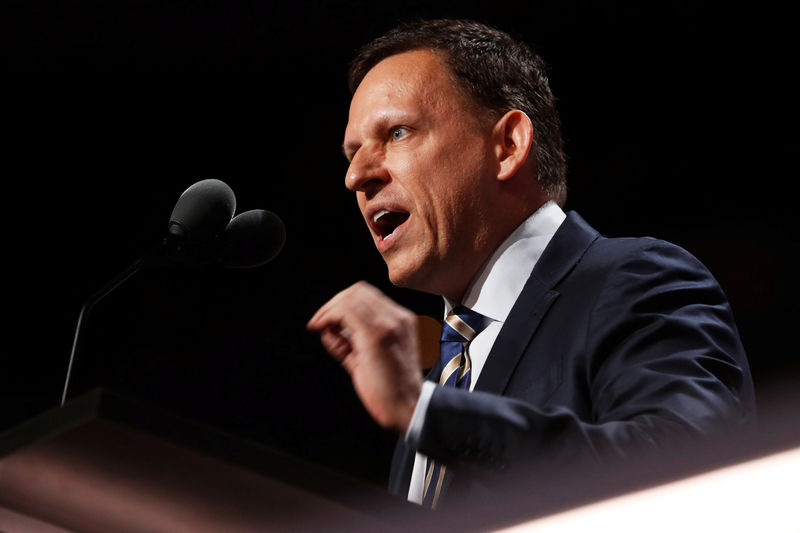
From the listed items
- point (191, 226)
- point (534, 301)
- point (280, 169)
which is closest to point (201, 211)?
point (191, 226)

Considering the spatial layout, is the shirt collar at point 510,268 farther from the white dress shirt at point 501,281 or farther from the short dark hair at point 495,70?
the short dark hair at point 495,70

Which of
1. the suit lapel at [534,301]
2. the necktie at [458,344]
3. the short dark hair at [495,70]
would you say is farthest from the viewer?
the short dark hair at [495,70]

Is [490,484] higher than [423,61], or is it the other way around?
[423,61]

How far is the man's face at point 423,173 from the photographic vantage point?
188 cm

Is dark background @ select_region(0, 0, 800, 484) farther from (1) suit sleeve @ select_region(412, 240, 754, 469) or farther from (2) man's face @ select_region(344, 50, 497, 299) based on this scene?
(1) suit sleeve @ select_region(412, 240, 754, 469)

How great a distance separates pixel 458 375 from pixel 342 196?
77.3 inches

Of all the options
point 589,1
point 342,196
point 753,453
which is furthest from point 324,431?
point 753,453

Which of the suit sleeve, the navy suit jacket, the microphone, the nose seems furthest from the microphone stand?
the suit sleeve

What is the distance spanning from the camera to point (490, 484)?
0.99 metres

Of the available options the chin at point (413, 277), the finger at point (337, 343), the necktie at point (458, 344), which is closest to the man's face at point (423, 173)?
the chin at point (413, 277)

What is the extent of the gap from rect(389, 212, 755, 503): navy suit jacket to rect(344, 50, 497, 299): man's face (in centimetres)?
20

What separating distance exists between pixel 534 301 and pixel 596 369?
0.80ft

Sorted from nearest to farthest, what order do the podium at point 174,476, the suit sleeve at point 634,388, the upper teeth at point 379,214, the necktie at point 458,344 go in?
1. the podium at point 174,476
2. the suit sleeve at point 634,388
3. the necktie at point 458,344
4. the upper teeth at point 379,214

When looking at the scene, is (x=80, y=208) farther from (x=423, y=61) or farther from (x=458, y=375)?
(x=458, y=375)
